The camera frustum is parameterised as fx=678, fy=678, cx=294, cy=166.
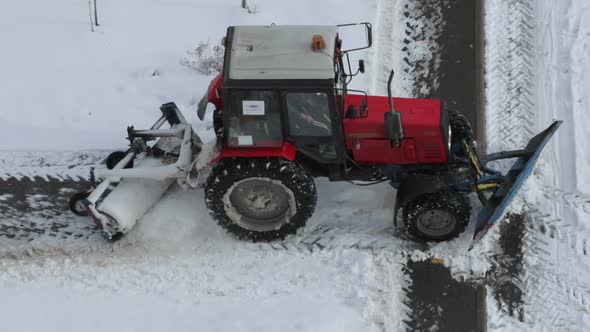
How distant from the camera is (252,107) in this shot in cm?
632

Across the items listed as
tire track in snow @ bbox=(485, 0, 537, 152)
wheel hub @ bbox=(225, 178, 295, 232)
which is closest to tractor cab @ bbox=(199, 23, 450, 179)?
wheel hub @ bbox=(225, 178, 295, 232)

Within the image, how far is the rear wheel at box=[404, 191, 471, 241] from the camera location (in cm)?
670

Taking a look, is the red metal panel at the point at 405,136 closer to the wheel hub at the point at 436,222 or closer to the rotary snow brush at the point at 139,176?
the wheel hub at the point at 436,222

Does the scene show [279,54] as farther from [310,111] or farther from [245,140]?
[245,140]

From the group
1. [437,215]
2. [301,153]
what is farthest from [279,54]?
[437,215]

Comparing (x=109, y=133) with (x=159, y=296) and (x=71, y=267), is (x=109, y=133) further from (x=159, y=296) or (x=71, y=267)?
(x=159, y=296)

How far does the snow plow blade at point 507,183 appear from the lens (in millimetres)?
6605

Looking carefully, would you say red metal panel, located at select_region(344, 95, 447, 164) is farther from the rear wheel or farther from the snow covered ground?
the snow covered ground

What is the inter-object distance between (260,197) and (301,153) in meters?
0.62

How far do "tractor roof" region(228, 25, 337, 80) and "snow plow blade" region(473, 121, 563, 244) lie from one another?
2.08m

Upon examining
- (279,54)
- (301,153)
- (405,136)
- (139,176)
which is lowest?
(139,176)

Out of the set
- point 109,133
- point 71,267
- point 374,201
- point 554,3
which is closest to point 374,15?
point 554,3

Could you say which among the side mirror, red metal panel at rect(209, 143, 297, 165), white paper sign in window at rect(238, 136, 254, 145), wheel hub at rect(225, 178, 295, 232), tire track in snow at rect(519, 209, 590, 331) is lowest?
Answer: tire track in snow at rect(519, 209, 590, 331)

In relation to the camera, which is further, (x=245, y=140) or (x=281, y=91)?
(x=245, y=140)
